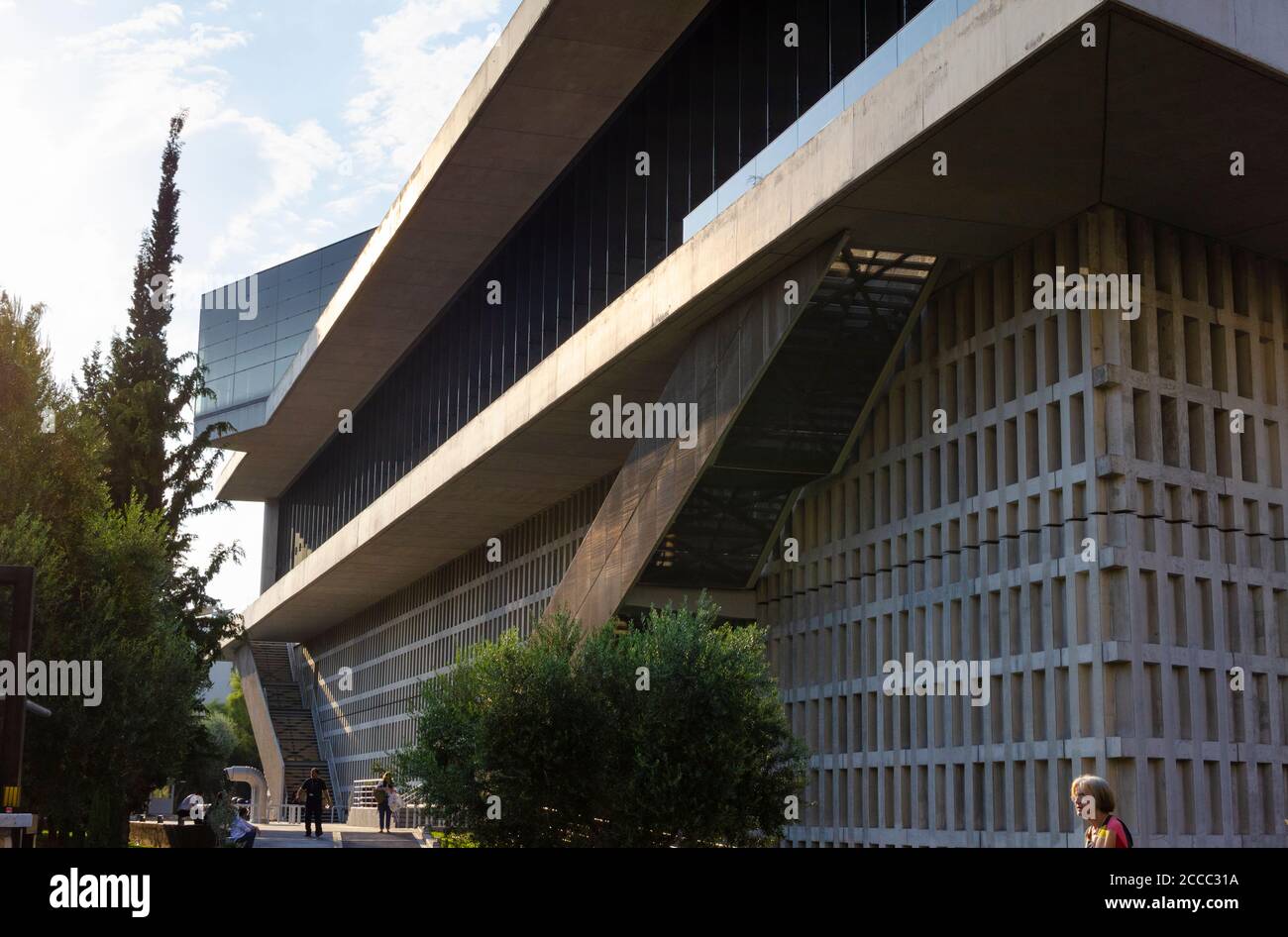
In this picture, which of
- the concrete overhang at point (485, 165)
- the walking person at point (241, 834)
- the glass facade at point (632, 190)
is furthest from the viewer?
the walking person at point (241, 834)

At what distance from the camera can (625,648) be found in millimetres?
19969

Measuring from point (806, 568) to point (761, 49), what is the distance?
8.32 metres

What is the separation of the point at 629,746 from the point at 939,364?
698 cm

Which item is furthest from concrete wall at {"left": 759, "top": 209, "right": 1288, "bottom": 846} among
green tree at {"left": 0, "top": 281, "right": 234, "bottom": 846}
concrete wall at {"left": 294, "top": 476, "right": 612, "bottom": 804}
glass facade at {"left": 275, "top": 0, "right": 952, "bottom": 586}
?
concrete wall at {"left": 294, "top": 476, "right": 612, "bottom": 804}

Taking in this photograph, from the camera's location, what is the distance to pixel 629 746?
19.2 m

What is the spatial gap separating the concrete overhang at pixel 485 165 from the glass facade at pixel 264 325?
21.9ft

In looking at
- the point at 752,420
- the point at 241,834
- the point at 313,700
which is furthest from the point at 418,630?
the point at 752,420

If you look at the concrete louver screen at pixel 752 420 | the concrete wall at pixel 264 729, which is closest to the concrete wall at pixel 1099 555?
the concrete louver screen at pixel 752 420

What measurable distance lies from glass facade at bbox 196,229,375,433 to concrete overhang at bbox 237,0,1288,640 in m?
28.6

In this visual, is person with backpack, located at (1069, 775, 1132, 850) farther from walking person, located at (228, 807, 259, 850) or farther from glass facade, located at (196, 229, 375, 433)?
glass facade, located at (196, 229, 375, 433)

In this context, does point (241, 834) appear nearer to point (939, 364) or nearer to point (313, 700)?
point (939, 364)

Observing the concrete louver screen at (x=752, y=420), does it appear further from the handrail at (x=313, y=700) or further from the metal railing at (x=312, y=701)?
the handrail at (x=313, y=700)

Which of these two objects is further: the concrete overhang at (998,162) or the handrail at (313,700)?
the handrail at (313,700)

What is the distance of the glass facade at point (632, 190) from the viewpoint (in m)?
20.1
